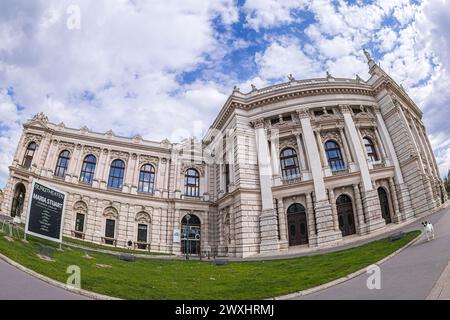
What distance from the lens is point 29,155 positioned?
123 feet

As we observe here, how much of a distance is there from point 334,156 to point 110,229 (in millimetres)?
29494

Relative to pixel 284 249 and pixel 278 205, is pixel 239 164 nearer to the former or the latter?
pixel 278 205

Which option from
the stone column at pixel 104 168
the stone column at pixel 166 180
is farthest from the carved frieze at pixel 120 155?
the stone column at pixel 166 180

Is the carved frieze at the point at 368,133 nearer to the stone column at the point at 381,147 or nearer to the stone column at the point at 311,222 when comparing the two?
the stone column at the point at 381,147

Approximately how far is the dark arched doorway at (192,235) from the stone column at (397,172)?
24.4 m

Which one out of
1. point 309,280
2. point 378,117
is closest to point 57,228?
point 309,280

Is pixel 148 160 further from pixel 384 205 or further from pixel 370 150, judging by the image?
pixel 384 205

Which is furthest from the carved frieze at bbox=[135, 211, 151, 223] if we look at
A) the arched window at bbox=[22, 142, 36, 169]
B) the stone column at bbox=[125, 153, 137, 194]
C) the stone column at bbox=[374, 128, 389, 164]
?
the stone column at bbox=[374, 128, 389, 164]

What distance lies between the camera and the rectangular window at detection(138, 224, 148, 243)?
122 ft

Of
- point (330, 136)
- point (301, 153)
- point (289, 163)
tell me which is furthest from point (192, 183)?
point (330, 136)

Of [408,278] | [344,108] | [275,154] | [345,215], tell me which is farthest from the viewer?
[344,108]

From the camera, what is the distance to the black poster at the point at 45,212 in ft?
65.7

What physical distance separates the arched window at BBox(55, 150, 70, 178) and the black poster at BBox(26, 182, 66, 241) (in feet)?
58.7
